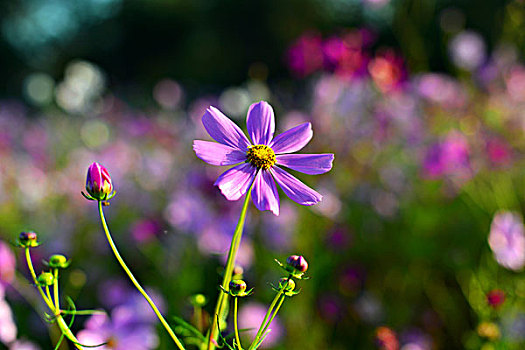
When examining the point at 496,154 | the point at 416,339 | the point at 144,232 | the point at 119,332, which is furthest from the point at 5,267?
the point at 496,154

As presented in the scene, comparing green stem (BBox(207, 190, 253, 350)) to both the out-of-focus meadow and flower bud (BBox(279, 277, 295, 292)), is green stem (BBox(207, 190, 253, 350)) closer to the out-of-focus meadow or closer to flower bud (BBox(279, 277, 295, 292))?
flower bud (BBox(279, 277, 295, 292))

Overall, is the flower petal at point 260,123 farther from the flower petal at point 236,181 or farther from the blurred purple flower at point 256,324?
the blurred purple flower at point 256,324

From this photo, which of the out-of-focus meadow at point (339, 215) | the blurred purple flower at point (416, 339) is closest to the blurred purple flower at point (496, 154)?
the out-of-focus meadow at point (339, 215)

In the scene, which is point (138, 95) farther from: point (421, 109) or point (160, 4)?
point (421, 109)

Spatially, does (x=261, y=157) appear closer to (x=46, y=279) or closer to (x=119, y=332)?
(x=46, y=279)

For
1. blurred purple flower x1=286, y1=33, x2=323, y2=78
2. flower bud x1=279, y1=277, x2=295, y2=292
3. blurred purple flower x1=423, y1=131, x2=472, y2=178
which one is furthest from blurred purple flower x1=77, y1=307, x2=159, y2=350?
blurred purple flower x1=286, y1=33, x2=323, y2=78

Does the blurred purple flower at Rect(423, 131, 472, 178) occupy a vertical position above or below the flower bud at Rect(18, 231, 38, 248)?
above
